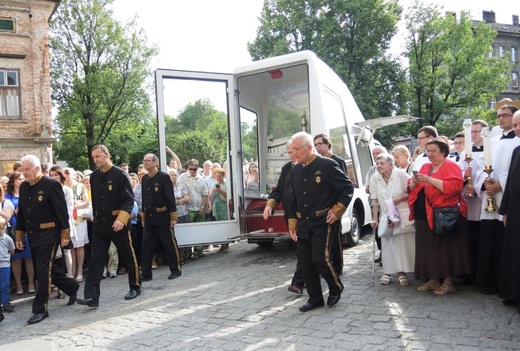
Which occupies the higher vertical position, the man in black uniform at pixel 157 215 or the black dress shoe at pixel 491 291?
the man in black uniform at pixel 157 215

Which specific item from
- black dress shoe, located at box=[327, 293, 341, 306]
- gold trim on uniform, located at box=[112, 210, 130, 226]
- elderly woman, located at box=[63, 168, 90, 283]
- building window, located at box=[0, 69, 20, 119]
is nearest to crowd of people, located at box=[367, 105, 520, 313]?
black dress shoe, located at box=[327, 293, 341, 306]

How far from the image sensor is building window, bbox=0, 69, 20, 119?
19116 millimetres

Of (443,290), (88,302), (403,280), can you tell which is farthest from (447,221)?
(88,302)

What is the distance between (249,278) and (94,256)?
223cm

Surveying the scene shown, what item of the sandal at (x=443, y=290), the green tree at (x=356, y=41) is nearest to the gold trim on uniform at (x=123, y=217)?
→ the sandal at (x=443, y=290)

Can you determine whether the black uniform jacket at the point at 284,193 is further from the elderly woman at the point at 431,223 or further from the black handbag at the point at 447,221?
the black handbag at the point at 447,221

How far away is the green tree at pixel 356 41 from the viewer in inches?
1045

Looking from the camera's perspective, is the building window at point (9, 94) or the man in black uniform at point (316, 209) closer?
the man in black uniform at point (316, 209)

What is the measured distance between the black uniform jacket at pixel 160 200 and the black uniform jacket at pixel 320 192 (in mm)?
2878

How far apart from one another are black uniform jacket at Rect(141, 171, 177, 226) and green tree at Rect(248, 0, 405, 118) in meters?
19.7

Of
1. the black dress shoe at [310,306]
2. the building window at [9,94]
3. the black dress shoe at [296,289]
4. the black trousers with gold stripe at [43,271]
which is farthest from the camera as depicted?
the building window at [9,94]

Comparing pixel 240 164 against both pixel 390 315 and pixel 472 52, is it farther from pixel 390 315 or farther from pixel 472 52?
pixel 472 52

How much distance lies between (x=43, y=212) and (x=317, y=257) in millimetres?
3358

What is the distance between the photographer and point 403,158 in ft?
21.5
